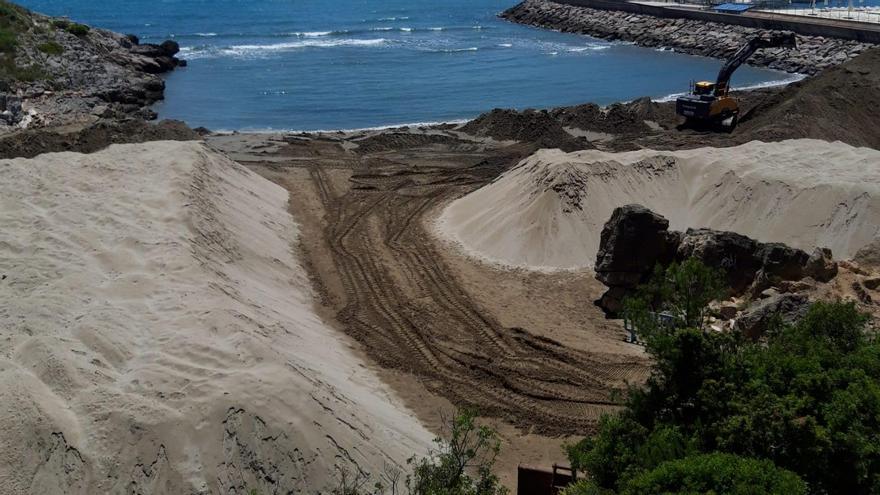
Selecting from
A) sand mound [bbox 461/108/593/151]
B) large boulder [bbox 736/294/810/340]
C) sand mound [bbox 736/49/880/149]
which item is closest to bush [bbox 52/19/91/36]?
sand mound [bbox 461/108/593/151]

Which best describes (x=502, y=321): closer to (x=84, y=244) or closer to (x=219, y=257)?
(x=219, y=257)

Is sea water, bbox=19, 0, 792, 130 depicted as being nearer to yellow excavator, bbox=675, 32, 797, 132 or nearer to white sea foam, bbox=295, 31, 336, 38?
white sea foam, bbox=295, 31, 336, 38

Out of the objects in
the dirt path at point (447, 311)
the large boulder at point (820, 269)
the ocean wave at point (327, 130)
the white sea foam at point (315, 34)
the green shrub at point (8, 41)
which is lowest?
the dirt path at point (447, 311)

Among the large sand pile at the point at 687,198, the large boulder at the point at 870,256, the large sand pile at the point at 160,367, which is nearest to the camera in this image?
the large sand pile at the point at 160,367

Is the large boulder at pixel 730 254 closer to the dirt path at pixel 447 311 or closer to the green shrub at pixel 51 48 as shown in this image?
the dirt path at pixel 447 311

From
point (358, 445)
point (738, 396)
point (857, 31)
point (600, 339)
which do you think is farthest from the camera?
point (857, 31)

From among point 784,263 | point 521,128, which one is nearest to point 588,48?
point 521,128

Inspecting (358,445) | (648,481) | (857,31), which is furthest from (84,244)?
(857,31)

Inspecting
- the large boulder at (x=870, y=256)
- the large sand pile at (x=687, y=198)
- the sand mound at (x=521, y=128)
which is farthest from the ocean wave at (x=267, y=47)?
the large boulder at (x=870, y=256)
